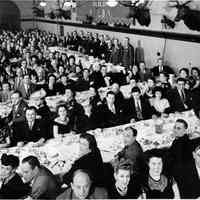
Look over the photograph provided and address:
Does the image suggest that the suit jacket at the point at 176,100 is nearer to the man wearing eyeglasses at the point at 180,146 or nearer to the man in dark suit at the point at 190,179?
the man wearing eyeglasses at the point at 180,146

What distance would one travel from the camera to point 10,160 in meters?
3.45

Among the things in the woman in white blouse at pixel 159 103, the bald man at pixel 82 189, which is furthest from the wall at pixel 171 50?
the bald man at pixel 82 189

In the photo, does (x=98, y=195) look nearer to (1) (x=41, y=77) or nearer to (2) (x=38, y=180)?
(2) (x=38, y=180)

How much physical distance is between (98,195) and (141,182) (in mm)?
526

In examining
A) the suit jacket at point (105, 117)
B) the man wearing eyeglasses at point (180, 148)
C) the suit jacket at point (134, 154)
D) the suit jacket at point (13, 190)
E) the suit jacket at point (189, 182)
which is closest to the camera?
the suit jacket at point (13, 190)

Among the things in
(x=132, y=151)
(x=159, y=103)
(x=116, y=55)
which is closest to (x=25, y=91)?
(x=159, y=103)

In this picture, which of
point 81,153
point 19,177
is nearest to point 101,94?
point 81,153

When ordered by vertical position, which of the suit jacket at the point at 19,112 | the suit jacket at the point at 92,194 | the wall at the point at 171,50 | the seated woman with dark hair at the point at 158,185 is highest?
the suit jacket at the point at 92,194

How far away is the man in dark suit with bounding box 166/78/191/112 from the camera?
6.38 meters

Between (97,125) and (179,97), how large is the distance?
185 cm

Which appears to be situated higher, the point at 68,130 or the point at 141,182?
the point at 141,182

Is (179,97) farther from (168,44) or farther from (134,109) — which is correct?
(168,44)

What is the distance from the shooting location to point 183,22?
10.7m

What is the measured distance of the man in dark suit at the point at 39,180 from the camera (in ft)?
10.3
